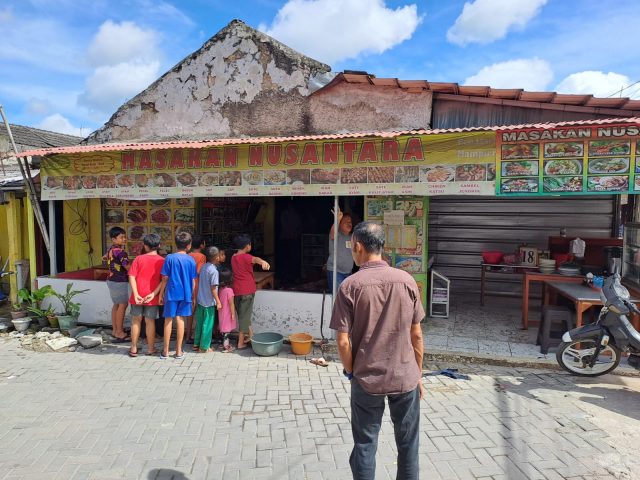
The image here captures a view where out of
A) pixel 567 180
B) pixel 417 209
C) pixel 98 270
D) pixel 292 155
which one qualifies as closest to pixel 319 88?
pixel 292 155

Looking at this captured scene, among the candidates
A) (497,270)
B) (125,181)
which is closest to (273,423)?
(125,181)

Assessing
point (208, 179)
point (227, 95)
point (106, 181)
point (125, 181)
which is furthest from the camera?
point (227, 95)

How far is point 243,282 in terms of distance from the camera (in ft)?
20.7

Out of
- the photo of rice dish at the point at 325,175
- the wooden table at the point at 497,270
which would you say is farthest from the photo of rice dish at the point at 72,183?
the wooden table at the point at 497,270

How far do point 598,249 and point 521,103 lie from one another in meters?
3.03

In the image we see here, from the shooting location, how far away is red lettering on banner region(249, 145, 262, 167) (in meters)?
6.43

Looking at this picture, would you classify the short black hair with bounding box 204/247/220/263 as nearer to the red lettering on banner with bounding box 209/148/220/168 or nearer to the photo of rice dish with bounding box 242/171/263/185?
the photo of rice dish with bounding box 242/171/263/185

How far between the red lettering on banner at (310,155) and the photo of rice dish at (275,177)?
1.19 ft

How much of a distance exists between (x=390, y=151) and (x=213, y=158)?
8.94 ft

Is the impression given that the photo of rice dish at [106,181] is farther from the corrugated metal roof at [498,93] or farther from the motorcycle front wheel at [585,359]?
the motorcycle front wheel at [585,359]

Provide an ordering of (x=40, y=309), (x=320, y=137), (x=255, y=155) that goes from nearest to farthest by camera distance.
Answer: (x=320, y=137) < (x=255, y=155) < (x=40, y=309)

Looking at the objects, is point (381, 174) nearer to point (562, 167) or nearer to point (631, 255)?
point (562, 167)

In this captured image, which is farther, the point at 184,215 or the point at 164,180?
the point at 184,215

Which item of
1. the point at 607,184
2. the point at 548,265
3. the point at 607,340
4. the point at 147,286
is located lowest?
the point at 607,340
